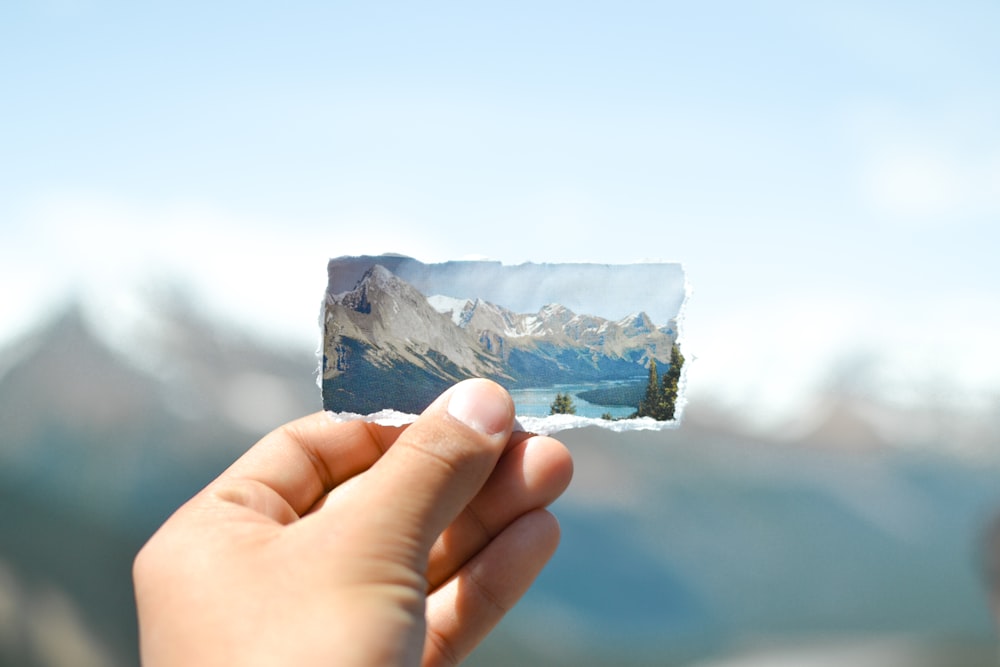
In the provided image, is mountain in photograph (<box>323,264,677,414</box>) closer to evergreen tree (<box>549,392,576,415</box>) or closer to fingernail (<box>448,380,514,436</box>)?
evergreen tree (<box>549,392,576,415</box>)

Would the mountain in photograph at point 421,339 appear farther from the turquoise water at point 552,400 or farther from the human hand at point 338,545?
the human hand at point 338,545

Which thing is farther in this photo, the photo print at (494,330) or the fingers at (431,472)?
the photo print at (494,330)

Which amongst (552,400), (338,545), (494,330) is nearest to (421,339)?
(494,330)

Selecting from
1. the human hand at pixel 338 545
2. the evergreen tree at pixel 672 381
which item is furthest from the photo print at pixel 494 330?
the human hand at pixel 338 545

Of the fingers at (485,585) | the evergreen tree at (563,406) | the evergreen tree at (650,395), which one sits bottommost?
the fingers at (485,585)

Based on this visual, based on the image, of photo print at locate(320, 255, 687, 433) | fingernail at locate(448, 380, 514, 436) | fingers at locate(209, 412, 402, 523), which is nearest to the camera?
fingernail at locate(448, 380, 514, 436)

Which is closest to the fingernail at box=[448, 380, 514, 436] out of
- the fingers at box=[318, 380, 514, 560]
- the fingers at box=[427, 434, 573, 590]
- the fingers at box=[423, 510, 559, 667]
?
the fingers at box=[318, 380, 514, 560]

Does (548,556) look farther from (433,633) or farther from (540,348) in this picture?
(540,348)
